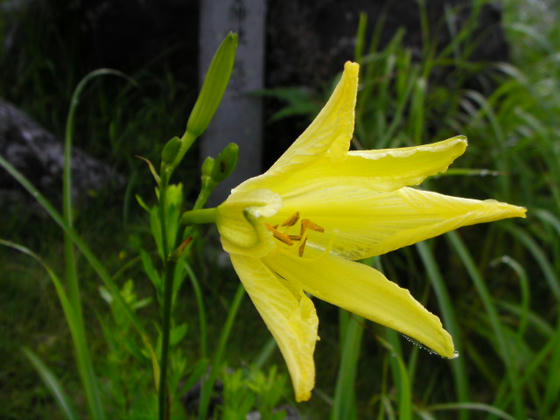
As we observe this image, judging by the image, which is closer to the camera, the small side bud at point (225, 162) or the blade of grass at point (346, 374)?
the small side bud at point (225, 162)

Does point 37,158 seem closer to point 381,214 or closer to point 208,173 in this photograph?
point 208,173

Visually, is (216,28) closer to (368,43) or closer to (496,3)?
(368,43)

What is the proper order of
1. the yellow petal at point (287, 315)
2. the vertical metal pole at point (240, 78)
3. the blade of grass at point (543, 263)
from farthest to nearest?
the vertical metal pole at point (240, 78) → the blade of grass at point (543, 263) → the yellow petal at point (287, 315)

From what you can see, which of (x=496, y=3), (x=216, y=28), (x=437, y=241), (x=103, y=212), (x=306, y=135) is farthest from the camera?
(x=496, y=3)

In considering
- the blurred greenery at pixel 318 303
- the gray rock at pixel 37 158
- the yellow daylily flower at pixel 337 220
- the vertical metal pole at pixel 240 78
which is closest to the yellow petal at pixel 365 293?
the yellow daylily flower at pixel 337 220

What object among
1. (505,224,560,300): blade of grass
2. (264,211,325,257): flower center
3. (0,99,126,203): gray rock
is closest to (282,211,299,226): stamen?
(264,211,325,257): flower center

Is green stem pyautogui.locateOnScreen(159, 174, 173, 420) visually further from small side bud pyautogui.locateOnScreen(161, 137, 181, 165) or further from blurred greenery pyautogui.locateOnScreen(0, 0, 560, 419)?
blurred greenery pyautogui.locateOnScreen(0, 0, 560, 419)

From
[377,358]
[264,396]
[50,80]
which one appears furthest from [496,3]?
[264,396]

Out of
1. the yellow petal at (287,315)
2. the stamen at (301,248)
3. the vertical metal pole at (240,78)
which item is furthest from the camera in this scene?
the vertical metal pole at (240,78)

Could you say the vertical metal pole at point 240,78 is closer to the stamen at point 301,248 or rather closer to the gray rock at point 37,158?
the gray rock at point 37,158
